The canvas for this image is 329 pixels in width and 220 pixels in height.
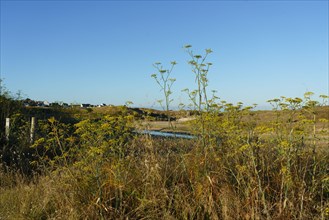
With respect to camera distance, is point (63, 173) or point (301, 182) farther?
point (63, 173)

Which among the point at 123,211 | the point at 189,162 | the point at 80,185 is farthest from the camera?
the point at 189,162

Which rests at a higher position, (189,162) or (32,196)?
(189,162)

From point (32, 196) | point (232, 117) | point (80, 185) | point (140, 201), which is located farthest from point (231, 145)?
point (32, 196)

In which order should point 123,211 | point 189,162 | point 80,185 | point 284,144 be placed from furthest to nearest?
point 189,162
point 80,185
point 123,211
point 284,144

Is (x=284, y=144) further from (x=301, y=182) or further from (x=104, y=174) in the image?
(x=104, y=174)

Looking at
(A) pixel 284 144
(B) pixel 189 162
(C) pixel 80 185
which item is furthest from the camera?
(B) pixel 189 162

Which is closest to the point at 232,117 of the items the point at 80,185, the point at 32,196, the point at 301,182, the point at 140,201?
the point at 301,182

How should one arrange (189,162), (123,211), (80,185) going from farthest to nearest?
(189,162) < (80,185) < (123,211)

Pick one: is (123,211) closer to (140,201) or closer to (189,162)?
(140,201)

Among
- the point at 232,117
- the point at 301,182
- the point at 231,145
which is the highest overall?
the point at 232,117

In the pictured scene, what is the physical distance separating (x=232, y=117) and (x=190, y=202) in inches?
52.9

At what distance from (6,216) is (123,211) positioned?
1659 mm

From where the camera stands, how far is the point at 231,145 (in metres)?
5.16

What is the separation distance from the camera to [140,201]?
15.5ft
